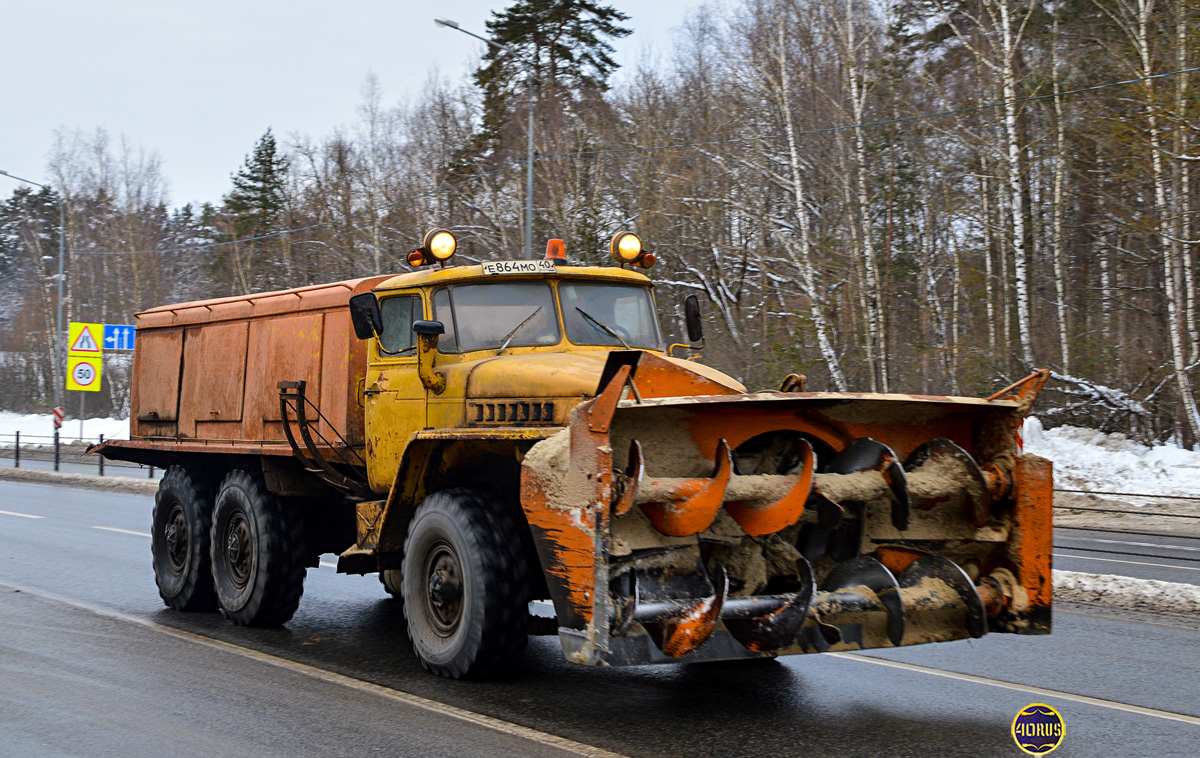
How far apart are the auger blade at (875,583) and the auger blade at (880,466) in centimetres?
30

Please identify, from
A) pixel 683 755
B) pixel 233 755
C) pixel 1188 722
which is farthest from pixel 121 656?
pixel 1188 722

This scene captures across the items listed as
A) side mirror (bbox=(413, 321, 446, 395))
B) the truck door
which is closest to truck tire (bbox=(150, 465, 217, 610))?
the truck door

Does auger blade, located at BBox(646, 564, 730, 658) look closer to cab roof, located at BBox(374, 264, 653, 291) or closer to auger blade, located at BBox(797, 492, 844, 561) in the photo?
auger blade, located at BBox(797, 492, 844, 561)

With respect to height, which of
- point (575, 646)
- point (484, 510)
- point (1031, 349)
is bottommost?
point (575, 646)

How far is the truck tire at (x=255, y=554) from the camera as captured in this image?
8.03 metres

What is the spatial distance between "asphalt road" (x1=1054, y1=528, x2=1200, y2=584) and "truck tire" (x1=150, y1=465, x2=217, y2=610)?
8.40 metres

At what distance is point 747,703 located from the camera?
5707mm

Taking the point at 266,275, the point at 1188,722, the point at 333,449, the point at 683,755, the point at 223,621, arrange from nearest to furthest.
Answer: the point at 683,755
the point at 1188,722
the point at 333,449
the point at 223,621
the point at 266,275

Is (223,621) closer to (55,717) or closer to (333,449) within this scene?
(333,449)

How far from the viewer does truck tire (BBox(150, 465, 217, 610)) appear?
8.91 m

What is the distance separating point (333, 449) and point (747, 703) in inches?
144

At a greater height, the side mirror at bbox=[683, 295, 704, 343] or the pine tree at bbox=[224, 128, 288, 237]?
the pine tree at bbox=[224, 128, 288, 237]

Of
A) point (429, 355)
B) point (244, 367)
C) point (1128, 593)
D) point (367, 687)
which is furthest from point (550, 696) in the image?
point (1128, 593)

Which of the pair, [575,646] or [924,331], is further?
[924,331]
